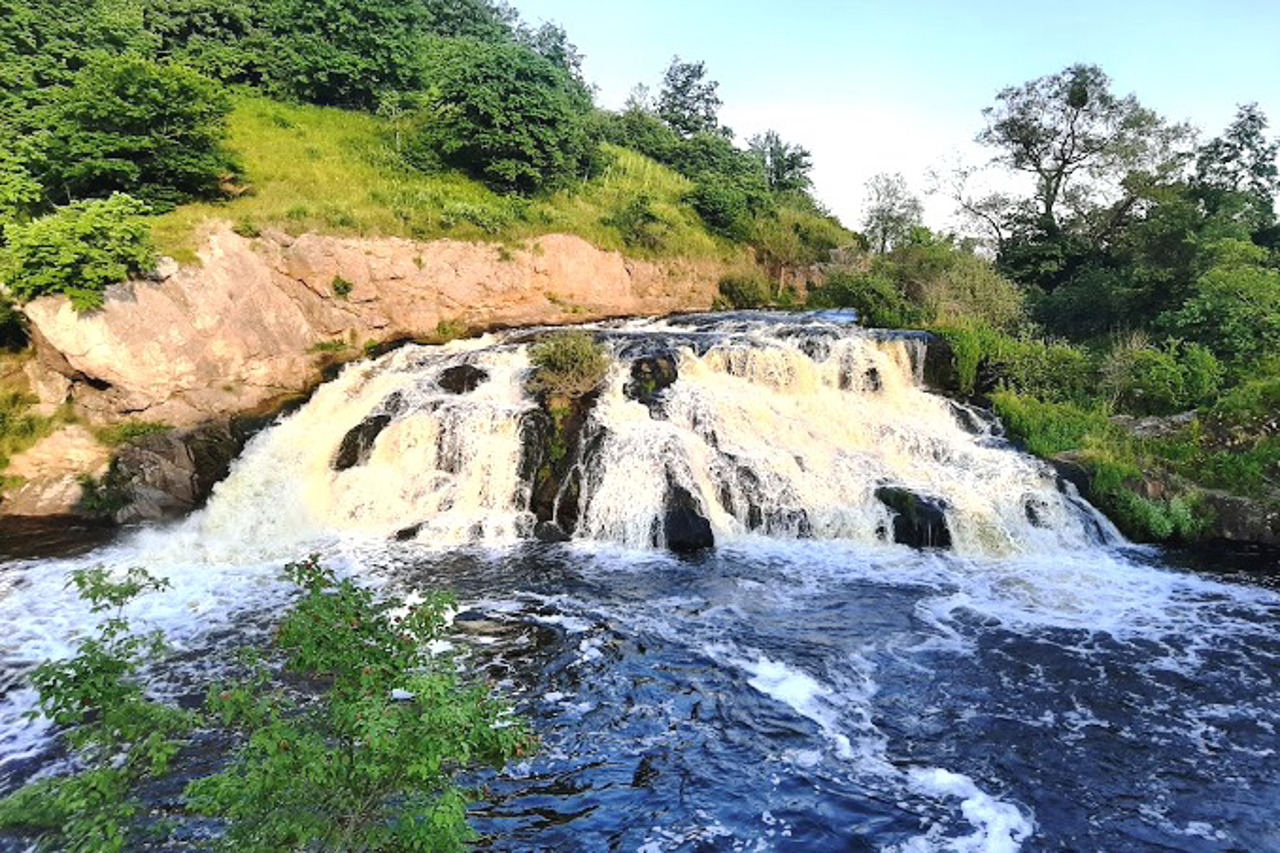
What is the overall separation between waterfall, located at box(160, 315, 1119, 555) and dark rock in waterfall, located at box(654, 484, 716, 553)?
0.20 feet

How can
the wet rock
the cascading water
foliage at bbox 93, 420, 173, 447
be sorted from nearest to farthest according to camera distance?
1. the cascading water
2. the wet rock
3. foliage at bbox 93, 420, 173, 447

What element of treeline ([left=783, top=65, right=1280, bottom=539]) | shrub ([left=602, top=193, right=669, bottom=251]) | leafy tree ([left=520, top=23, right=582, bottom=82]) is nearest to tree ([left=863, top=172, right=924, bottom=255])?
treeline ([left=783, top=65, right=1280, bottom=539])

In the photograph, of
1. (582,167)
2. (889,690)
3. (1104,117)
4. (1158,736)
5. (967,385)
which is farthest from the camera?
(582,167)

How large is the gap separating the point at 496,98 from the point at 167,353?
14.5 m

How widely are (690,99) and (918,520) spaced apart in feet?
139

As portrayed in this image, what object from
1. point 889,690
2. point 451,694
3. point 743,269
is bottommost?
point 889,690

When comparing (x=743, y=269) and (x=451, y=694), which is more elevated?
(x=743, y=269)

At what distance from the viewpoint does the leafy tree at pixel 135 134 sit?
18.1 m

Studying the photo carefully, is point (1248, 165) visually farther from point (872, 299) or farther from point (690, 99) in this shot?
point (690, 99)

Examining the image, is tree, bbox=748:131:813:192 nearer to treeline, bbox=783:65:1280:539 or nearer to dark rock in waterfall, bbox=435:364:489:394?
treeline, bbox=783:65:1280:539

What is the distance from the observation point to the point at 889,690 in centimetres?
835

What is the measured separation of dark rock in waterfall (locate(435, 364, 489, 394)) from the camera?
52.6ft

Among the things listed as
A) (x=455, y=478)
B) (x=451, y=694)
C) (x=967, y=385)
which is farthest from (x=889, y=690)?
(x=967, y=385)

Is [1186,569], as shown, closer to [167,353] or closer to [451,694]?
[451,694]
